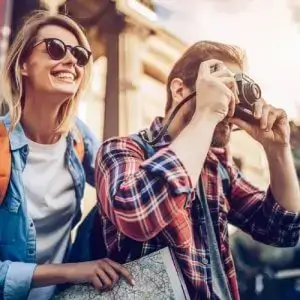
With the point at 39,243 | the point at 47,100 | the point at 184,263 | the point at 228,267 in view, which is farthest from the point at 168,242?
the point at 47,100

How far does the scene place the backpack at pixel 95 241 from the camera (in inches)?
39.6

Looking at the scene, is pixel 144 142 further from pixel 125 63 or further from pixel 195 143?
pixel 125 63

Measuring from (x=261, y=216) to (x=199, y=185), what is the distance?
0.45ft

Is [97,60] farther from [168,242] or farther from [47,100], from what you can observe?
[168,242]

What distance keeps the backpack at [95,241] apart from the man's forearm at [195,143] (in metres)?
0.09

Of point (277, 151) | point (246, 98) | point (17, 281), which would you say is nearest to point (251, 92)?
point (246, 98)

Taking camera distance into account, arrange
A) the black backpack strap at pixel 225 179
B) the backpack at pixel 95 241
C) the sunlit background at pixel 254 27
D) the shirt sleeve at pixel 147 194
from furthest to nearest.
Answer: the sunlit background at pixel 254 27, the black backpack strap at pixel 225 179, the backpack at pixel 95 241, the shirt sleeve at pixel 147 194

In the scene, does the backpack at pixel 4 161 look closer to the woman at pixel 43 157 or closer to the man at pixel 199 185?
the woman at pixel 43 157

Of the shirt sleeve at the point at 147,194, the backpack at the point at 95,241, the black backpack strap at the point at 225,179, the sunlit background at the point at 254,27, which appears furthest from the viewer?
the sunlit background at the point at 254,27

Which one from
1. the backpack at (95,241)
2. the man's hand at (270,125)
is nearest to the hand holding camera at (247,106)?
the man's hand at (270,125)

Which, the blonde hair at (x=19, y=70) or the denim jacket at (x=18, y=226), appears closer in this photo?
the denim jacket at (x=18, y=226)

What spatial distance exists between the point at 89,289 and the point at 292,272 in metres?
0.46

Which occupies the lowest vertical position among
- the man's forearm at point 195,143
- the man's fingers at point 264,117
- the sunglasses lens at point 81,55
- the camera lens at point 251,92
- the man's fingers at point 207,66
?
the man's forearm at point 195,143

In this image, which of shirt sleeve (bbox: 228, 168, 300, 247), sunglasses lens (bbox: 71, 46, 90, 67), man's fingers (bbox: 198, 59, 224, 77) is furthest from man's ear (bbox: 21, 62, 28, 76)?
shirt sleeve (bbox: 228, 168, 300, 247)
